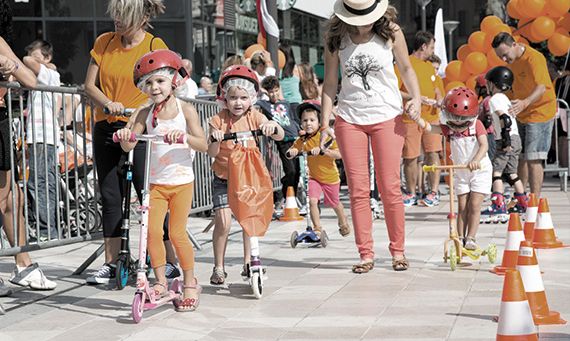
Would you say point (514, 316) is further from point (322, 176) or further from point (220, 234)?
point (322, 176)

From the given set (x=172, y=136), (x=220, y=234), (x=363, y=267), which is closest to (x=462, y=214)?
(x=363, y=267)

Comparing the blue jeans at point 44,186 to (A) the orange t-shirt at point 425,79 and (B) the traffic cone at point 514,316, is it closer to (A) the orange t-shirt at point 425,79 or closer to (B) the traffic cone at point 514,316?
(B) the traffic cone at point 514,316

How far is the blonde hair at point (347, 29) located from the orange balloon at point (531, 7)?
982 centimetres

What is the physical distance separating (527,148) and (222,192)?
597cm

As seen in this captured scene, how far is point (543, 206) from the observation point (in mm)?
9898

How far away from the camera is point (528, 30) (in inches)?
735

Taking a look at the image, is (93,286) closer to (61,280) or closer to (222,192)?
(61,280)

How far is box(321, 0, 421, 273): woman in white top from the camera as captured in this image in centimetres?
884

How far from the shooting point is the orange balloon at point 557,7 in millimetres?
18047

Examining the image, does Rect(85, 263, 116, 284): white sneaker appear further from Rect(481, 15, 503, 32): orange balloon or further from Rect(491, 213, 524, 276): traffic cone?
Rect(481, 15, 503, 32): orange balloon

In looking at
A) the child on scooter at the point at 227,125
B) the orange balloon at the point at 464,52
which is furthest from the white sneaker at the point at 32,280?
the orange balloon at the point at 464,52

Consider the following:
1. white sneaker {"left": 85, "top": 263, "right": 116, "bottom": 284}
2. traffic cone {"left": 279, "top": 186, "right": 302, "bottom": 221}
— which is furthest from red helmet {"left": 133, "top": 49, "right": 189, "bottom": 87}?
traffic cone {"left": 279, "top": 186, "right": 302, "bottom": 221}

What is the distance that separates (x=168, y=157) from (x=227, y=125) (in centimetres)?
85

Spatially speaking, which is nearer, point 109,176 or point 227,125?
point 227,125
